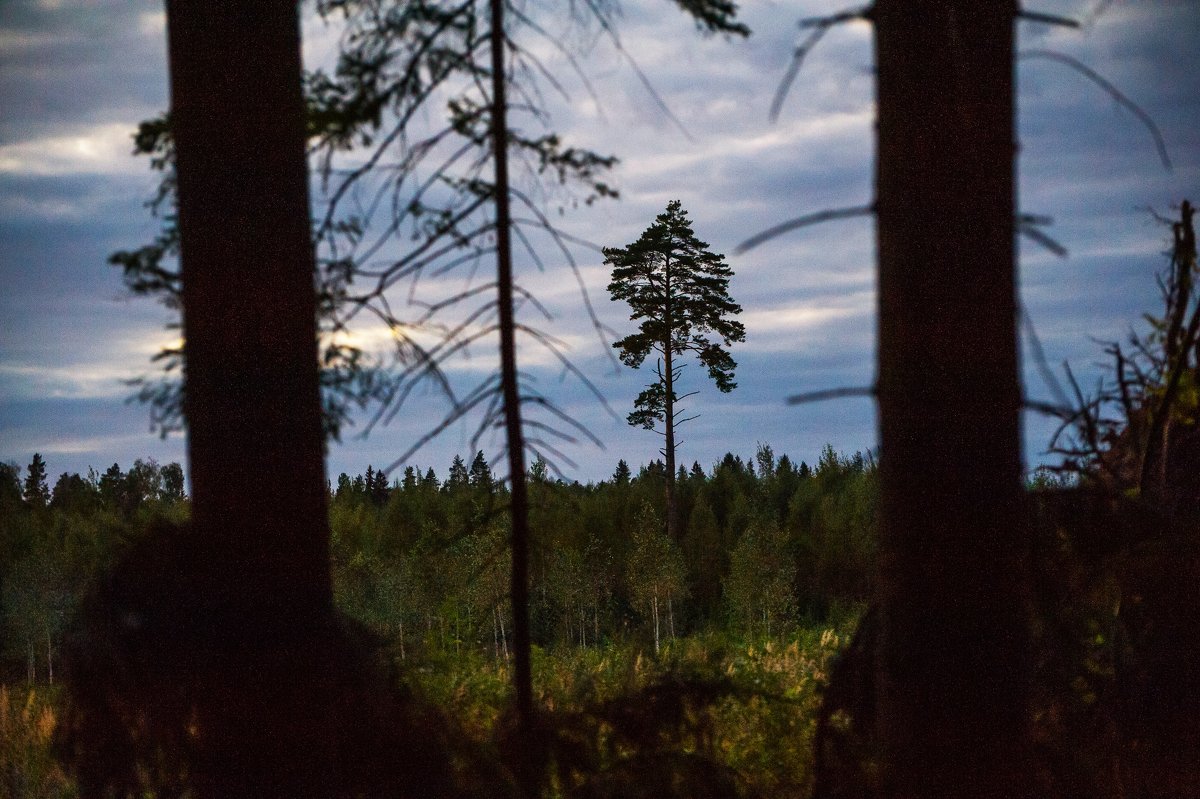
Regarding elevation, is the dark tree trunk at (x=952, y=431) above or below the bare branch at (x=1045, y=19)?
below

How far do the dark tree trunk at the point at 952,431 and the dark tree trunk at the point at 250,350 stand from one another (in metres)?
2.32

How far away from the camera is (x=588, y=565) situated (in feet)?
124

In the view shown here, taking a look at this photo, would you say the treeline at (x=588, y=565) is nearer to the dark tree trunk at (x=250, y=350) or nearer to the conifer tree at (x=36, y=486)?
the conifer tree at (x=36, y=486)

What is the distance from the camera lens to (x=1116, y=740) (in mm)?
4863

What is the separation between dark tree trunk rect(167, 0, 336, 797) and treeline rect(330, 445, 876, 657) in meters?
19.9

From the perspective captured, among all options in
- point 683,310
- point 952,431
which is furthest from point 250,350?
point 683,310

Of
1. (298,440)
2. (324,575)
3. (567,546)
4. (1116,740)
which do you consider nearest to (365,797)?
(324,575)

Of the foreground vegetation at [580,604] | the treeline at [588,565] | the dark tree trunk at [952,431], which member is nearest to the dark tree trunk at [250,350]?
the foreground vegetation at [580,604]

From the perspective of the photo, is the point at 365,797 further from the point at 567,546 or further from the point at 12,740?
the point at 567,546

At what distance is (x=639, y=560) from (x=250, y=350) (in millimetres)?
27906

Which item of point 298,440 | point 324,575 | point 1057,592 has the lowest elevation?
point 1057,592

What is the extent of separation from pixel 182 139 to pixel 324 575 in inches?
77.9

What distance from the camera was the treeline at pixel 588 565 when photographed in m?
31.4

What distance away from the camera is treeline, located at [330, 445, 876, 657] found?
1248 inches
